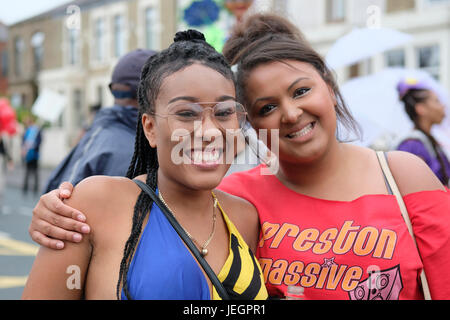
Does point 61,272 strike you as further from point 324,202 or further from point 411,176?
point 411,176

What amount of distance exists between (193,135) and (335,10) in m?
14.7

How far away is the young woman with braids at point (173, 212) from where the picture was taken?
4.67 ft

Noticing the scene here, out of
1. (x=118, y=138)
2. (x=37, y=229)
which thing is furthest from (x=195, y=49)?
(x=118, y=138)

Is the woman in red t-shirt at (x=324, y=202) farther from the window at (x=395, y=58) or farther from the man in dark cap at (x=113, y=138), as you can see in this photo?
the window at (x=395, y=58)

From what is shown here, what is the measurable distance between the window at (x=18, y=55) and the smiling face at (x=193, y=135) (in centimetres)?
3083

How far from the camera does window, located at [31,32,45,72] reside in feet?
91.2

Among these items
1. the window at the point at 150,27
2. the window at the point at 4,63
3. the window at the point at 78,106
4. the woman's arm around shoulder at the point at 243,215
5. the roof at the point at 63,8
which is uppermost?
the roof at the point at 63,8

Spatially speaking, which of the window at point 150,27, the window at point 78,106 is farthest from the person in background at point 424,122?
the window at point 78,106

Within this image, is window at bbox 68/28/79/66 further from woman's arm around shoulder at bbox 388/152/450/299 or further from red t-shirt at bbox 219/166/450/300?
woman's arm around shoulder at bbox 388/152/450/299

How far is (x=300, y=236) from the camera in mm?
1975

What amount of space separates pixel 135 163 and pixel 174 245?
0.53m

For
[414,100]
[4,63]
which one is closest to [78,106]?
[4,63]

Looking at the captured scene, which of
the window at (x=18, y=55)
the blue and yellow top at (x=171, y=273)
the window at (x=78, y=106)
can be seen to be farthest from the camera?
the window at (x=18, y=55)
